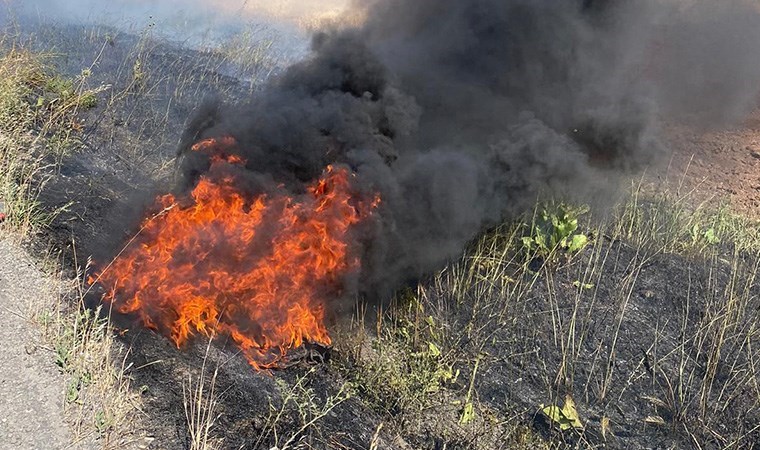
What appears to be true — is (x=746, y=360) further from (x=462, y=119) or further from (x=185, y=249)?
(x=185, y=249)

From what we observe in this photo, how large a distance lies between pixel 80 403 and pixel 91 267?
5.21ft

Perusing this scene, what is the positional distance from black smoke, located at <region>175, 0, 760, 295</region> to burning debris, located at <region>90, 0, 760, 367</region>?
18mm

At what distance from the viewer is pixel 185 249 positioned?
161 inches

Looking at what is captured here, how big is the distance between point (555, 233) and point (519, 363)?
152 centimetres

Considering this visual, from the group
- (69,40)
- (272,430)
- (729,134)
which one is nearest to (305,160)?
(272,430)

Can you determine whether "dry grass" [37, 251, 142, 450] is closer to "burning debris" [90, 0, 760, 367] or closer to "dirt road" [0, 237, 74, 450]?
"dirt road" [0, 237, 74, 450]

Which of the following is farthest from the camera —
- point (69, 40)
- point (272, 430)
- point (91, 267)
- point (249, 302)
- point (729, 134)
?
point (729, 134)

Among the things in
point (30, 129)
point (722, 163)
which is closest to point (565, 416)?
point (30, 129)

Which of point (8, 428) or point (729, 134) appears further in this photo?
point (729, 134)

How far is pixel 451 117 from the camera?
6.16 m

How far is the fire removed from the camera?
3.99 meters

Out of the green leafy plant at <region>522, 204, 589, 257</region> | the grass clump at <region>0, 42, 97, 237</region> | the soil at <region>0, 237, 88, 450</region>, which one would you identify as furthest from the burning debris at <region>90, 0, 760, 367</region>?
the grass clump at <region>0, 42, 97, 237</region>

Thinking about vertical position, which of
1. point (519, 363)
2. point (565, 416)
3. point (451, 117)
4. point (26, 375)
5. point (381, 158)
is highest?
point (451, 117)

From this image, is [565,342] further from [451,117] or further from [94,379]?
[94,379]
